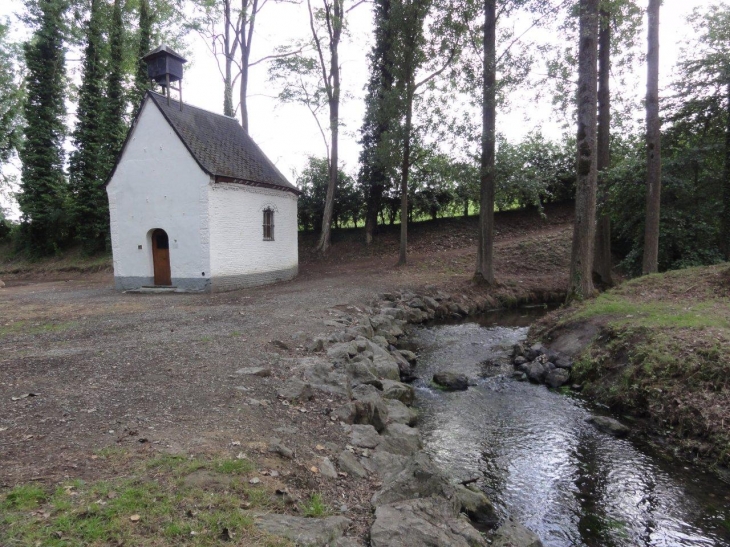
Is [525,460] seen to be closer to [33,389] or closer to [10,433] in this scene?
[10,433]

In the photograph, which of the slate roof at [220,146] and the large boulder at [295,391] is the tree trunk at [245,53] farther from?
the large boulder at [295,391]

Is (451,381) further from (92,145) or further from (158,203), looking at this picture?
(92,145)

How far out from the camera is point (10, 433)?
4.16 m

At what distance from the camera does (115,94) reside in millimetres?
28016

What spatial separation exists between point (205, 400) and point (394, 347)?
5.97m

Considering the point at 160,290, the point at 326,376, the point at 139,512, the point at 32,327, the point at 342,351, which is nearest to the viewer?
the point at 139,512

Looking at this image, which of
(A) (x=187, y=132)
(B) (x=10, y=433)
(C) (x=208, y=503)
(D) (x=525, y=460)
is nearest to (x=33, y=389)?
(B) (x=10, y=433)

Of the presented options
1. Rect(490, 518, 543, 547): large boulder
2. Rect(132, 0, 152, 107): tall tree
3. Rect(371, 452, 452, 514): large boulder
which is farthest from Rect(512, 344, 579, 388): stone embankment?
Rect(132, 0, 152, 107): tall tree

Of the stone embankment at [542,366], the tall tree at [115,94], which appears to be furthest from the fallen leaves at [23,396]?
the tall tree at [115,94]

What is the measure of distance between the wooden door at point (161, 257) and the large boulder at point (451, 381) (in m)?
13.1

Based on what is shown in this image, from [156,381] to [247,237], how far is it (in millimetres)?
12667

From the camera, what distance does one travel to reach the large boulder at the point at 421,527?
326cm

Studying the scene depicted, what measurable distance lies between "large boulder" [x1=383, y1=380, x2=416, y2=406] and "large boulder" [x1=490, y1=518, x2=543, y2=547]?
3.18 metres

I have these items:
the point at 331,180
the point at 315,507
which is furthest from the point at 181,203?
the point at 315,507
